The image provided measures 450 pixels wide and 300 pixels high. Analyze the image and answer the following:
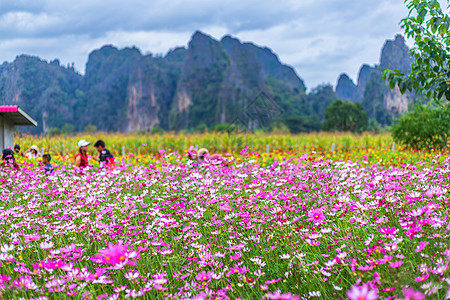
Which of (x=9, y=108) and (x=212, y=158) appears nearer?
(x=212, y=158)

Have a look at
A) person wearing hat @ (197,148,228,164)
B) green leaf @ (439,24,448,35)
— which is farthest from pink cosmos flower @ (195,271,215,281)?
green leaf @ (439,24,448,35)

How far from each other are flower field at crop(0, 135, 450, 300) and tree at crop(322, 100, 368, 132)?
5236cm

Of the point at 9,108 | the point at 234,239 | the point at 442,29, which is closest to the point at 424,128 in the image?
the point at 442,29

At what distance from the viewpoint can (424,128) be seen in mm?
13688

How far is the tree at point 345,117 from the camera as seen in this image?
5438cm

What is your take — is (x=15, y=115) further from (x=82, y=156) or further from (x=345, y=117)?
(x=345, y=117)

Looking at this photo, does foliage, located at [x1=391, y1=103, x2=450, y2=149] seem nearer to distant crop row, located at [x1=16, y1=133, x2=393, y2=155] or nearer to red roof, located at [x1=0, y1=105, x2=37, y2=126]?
distant crop row, located at [x1=16, y1=133, x2=393, y2=155]

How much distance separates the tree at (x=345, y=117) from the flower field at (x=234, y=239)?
172 feet

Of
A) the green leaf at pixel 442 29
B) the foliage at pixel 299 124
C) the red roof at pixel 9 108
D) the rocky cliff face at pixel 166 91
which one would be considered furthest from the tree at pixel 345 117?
the green leaf at pixel 442 29

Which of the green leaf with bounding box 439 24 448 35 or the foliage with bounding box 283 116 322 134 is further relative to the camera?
the foliage with bounding box 283 116 322 134

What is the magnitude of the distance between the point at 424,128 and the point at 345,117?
42591 mm

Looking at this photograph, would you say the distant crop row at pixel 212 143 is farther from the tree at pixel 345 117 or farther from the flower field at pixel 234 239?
the tree at pixel 345 117

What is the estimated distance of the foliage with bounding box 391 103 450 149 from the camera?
13648mm

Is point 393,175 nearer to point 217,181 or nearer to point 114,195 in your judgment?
point 217,181
